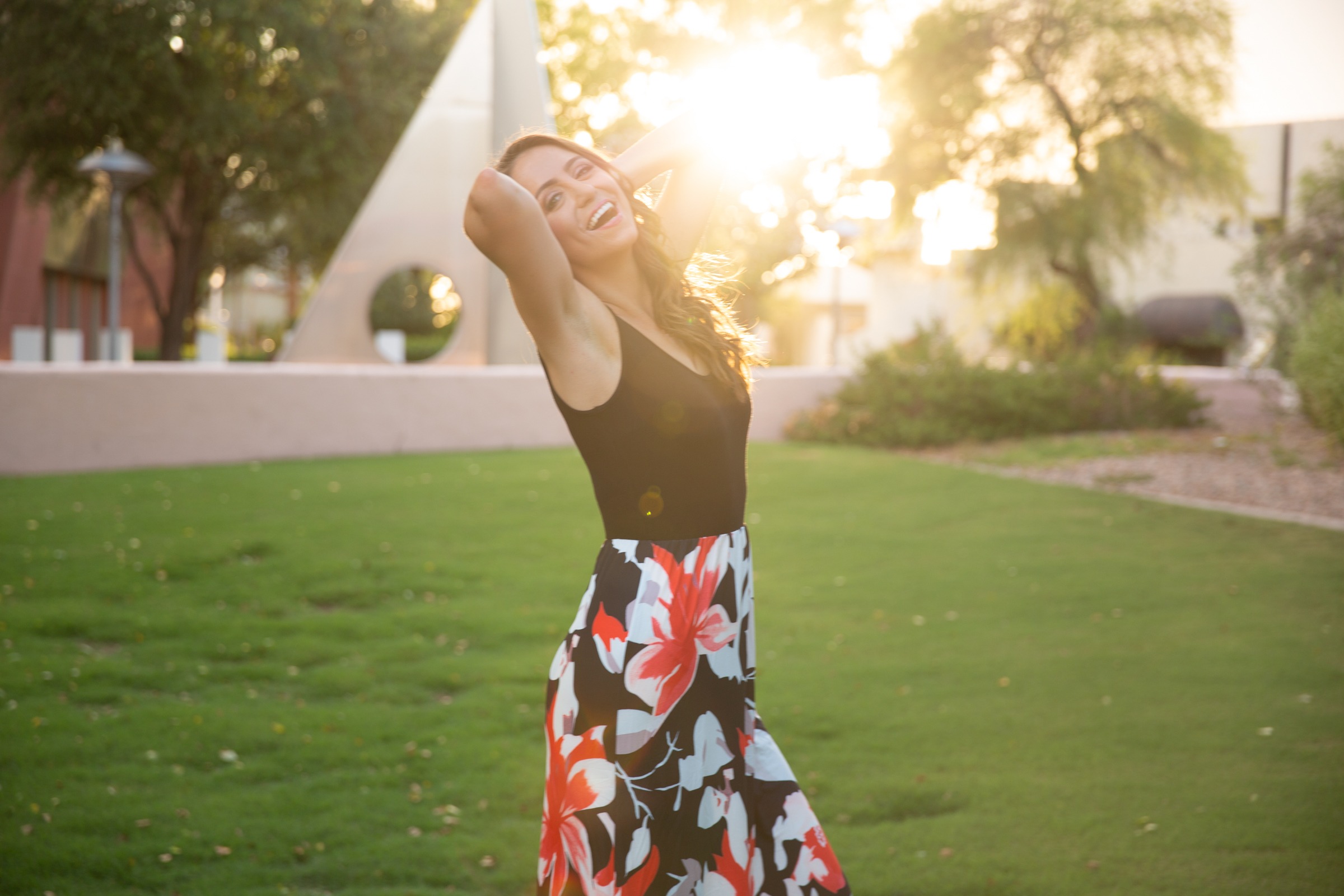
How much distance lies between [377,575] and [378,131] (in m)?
14.7

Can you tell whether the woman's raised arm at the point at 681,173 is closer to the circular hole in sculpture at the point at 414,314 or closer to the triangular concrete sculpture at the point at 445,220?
the triangular concrete sculpture at the point at 445,220

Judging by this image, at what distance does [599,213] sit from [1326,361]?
35.0 feet

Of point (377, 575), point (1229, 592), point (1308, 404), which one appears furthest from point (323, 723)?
point (1308, 404)

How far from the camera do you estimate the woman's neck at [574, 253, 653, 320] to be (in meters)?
1.88

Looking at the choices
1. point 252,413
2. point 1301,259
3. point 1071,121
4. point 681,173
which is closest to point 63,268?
point 252,413

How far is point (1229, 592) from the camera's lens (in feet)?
21.7

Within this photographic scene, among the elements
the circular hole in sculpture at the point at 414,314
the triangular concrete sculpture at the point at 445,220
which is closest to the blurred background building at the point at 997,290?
the triangular concrete sculpture at the point at 445,220

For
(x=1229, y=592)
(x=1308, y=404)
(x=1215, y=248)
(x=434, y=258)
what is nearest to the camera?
(x=1229, y=592)

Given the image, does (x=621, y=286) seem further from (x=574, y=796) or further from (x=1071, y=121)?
(x=1071, y=121)

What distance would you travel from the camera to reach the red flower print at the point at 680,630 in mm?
1737

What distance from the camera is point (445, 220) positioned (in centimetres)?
1405

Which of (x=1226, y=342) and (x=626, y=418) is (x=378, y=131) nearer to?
(x=1226, y=342)

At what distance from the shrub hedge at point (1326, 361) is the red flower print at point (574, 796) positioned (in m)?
10.4

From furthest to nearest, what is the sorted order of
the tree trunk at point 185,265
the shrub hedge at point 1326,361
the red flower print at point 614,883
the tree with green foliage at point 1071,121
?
the tree trunk at point 185,265 → the tree with green foliage at point 1071,121 → the shrub hedge at point 1326,361 → the red flower print at point 614,883
